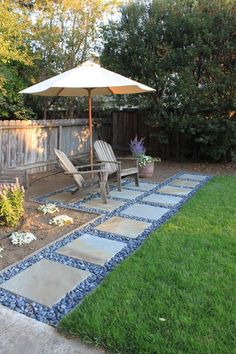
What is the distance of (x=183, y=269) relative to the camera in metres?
2.88

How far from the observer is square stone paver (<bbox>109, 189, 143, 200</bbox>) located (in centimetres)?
546

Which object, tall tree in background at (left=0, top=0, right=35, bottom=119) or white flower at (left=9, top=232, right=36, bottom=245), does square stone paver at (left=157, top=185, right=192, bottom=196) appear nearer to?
white flower at (left=9, top=232, right=36, bottom=245)

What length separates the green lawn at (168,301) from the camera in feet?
6.53

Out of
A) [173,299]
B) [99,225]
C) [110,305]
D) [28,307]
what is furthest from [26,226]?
[173,299]

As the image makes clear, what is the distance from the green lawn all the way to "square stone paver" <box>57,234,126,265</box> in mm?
251

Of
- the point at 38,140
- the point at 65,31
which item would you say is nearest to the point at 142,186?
the point at 38,140

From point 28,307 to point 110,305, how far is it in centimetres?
61

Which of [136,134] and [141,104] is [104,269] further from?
[136,134]

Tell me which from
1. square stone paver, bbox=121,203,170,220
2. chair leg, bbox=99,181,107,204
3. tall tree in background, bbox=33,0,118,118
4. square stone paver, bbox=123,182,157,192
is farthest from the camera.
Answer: tall tree in background, bbox=33,0,118,118

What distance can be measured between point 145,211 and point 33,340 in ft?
9.37

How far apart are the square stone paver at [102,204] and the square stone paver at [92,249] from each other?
1.13 meters

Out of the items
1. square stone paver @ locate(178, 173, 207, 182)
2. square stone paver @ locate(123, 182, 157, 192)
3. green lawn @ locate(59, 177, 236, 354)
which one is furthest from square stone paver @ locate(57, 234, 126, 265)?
square stone paver @ locate(178, 173, 207, 182)

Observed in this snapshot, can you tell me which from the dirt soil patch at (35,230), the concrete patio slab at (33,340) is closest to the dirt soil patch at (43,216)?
the dirt soil patch at (35,230)

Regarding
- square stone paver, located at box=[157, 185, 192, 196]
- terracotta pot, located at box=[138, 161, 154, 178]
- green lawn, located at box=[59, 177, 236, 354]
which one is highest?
terracotta pot, located at box=[138, 161, 154, 178]
